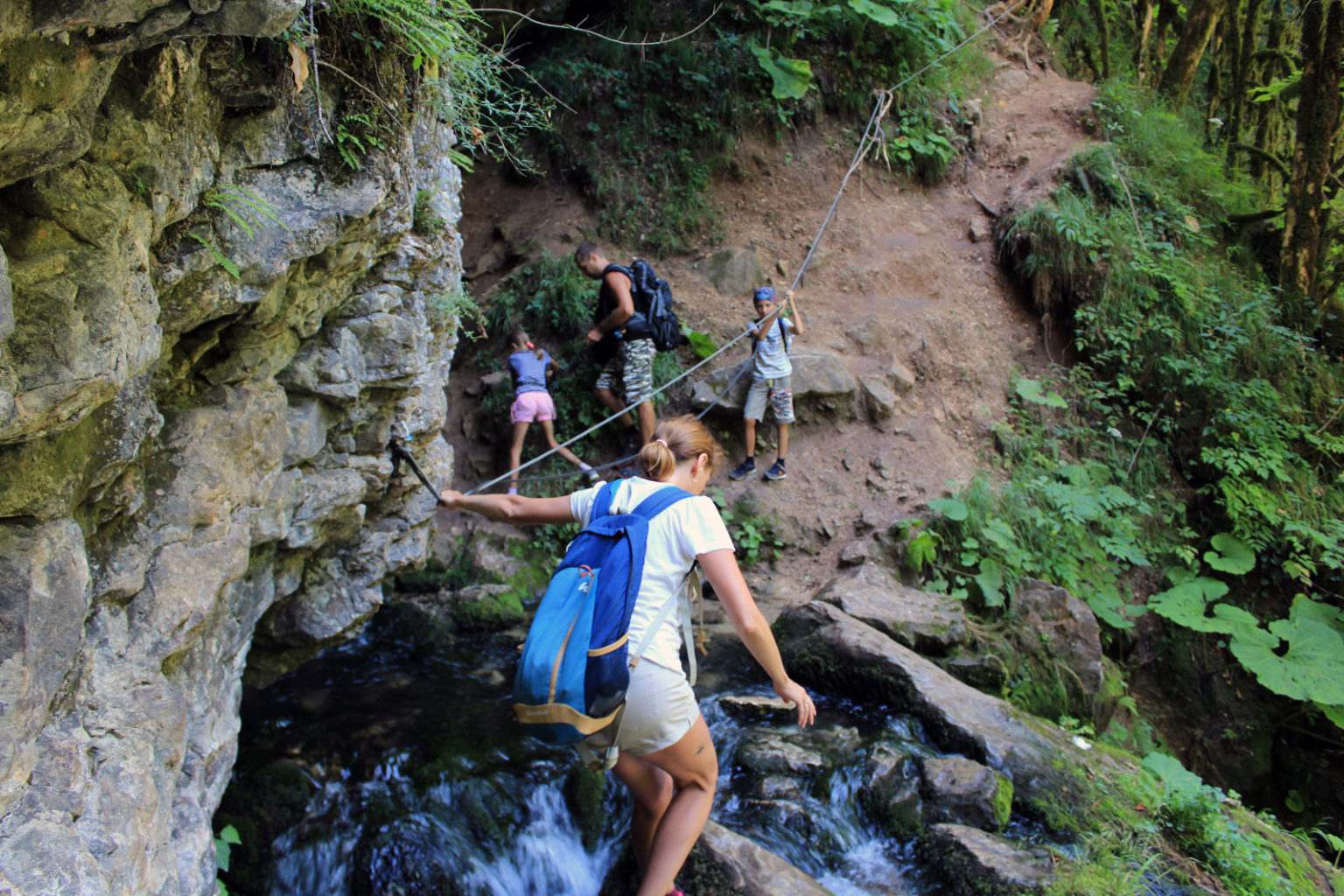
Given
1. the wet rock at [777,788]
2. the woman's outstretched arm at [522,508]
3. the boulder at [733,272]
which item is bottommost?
the wet rock at [777,788]

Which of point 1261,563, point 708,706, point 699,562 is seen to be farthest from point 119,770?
point 1261,563

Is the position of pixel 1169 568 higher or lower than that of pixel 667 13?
lower

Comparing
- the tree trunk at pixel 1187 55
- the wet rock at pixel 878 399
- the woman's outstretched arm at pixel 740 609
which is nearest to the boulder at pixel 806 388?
the wet rock at pixel 878 399

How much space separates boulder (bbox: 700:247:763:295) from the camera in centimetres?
873

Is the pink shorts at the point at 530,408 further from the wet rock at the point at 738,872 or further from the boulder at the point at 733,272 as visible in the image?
the wet rock at the point at 738,872

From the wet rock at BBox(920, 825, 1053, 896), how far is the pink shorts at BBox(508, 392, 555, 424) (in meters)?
4.80

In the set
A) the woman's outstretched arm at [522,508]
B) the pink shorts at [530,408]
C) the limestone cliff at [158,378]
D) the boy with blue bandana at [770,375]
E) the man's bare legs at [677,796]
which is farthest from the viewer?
the boy with blue bandana at [770,375]

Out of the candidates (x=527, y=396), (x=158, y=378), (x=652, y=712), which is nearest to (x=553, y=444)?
(x=527, y=396)

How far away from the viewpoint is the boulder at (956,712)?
13.8 ft

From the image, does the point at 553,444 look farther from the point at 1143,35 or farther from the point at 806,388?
the point at 1143,35

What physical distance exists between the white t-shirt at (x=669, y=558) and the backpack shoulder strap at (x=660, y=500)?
0.02m

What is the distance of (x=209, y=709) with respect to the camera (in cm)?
292

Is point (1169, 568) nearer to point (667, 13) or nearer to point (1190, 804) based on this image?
point (1190, 804)

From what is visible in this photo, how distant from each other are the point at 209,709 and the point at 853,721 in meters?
3.59
